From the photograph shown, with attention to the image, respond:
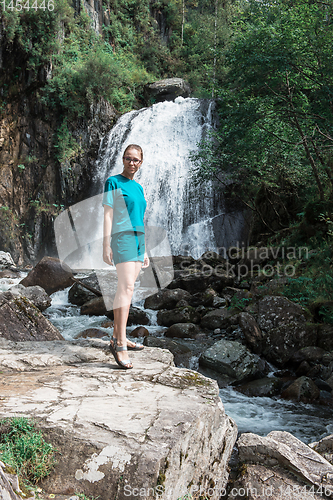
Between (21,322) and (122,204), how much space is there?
Result: 2624mm

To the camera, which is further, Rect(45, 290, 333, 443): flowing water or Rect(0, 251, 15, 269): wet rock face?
Rect(0, 251, 15, 269): wet rock face

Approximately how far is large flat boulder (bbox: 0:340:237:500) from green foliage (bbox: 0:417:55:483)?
5 cm

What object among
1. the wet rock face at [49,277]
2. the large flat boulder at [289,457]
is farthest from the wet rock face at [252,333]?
the wet rock face at [49,277]

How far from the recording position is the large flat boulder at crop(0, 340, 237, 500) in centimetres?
180

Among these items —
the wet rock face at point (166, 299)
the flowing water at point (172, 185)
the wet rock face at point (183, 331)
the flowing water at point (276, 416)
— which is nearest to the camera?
the flowing water at point (276, 416)

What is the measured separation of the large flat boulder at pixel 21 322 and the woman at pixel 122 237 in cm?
202

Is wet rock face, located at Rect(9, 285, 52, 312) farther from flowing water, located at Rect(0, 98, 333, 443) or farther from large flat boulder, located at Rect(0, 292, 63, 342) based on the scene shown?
large flat boulder, located at Rect(0, 292, 63, 342)

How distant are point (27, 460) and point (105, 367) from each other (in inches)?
49.2

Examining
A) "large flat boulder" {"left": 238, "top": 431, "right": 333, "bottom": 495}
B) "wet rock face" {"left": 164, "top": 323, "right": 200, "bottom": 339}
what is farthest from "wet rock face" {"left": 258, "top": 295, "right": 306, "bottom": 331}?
"large flat boulder" {"left": 238, "top": 431, "right": 333, "bottom": 495}

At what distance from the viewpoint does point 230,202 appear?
49.3ft

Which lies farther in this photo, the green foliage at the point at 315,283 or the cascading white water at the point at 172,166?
the cascading white water at the point at 172,166

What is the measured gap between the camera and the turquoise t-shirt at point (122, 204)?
9.82 feet

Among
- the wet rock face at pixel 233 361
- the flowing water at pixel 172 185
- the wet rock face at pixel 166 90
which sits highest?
the wet rock face at pixel 166 90

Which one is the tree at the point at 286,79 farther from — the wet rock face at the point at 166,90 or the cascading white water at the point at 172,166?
the wet rock face at the point at 166,90
